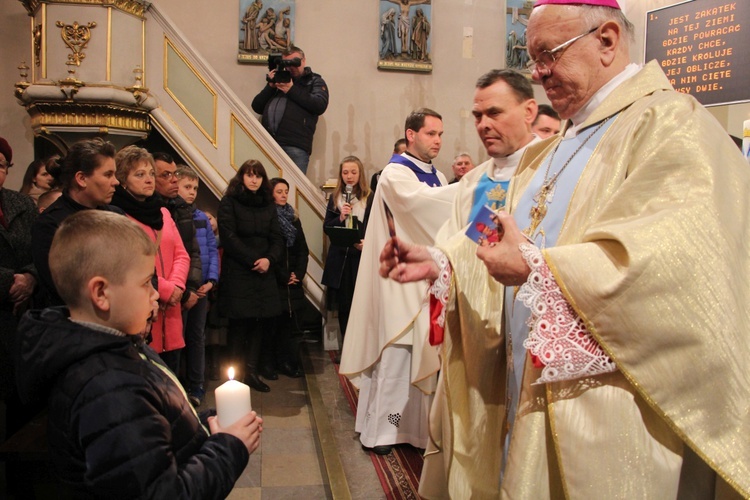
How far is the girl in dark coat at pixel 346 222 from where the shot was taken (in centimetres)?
624

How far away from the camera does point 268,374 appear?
565cm

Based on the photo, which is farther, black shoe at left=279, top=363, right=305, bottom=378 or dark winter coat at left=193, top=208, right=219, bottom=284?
black shoe at left=279, top=363, right=305, bottom=378

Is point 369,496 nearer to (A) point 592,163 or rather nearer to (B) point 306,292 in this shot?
(A) point 592,163

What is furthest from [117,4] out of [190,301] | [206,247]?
[190,301]

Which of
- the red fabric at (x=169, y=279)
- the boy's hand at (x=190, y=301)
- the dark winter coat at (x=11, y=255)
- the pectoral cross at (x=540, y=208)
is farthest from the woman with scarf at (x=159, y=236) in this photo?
the pectoral cross at (x=540, y=208)

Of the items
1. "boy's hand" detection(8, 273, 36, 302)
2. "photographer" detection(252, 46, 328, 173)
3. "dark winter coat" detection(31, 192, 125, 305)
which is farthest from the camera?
"photographer" detection(252, 46, 328, 173)

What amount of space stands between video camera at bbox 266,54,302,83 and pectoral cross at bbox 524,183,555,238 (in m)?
5.64

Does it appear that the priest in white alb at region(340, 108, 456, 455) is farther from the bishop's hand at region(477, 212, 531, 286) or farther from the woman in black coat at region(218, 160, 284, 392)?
the bishop's hand at region(477, 212, 531, 286)

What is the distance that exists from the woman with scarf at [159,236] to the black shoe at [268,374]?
124 cm

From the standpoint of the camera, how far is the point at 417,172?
420cm

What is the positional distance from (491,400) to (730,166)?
42.4 inches

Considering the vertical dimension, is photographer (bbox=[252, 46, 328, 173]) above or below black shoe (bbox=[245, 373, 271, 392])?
above

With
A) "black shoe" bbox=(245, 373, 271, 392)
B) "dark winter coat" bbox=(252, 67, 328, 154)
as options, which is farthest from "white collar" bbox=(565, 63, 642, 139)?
"dark winter coat" bbox=(252, 67, 328, 154)

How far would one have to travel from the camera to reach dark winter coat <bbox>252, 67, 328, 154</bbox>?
7402 mm
